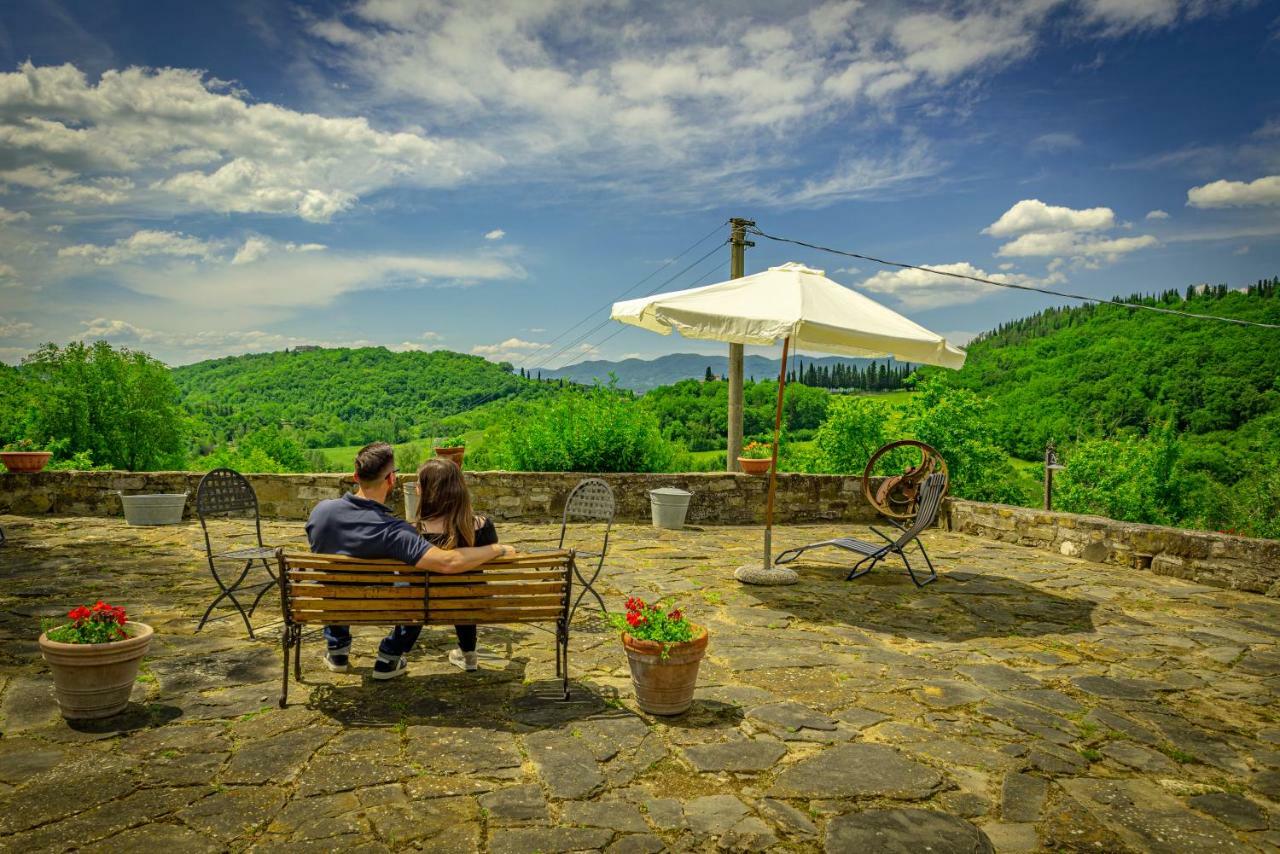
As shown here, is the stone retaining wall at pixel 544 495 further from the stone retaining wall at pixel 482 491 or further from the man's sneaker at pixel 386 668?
the man's sneaker at pixel 386 668

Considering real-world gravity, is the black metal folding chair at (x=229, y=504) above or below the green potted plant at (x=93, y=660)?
above

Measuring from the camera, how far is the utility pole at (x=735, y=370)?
1056 cm

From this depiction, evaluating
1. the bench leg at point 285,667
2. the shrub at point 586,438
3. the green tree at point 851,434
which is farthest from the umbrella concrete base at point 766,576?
the green tree at point 851,434

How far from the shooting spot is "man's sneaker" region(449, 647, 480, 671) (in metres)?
4.02

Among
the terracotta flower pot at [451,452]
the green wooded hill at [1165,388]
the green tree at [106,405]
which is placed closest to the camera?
the terracotta flower pot at [451,452]

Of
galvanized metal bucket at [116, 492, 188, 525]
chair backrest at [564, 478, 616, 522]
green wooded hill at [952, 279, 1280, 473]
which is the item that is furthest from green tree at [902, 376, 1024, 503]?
galvanized metal bucket at [116, 492, 188, 525]

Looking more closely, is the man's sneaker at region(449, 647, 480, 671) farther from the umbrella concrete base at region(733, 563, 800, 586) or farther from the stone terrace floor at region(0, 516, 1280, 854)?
the umbrella concrete base at region(733, 563, 800, 586)

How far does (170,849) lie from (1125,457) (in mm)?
38932

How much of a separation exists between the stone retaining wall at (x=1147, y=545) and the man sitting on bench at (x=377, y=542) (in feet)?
20.7

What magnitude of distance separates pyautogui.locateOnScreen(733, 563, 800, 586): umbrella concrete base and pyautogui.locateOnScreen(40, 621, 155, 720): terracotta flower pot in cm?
431

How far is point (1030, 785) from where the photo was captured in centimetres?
292

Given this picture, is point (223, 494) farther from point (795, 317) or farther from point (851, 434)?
point (851, 434)

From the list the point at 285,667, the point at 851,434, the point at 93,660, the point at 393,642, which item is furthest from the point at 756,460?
the point at 851,434

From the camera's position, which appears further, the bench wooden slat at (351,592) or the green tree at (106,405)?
the green tree at (106,405)
